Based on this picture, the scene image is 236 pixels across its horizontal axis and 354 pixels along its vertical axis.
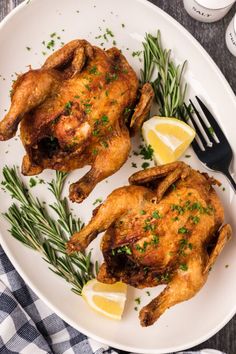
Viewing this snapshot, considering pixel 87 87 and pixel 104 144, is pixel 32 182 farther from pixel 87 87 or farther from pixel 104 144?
pixel 87 87

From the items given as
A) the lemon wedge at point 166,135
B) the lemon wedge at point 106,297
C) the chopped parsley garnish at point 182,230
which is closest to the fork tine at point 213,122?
the lemon wedge at point 166,135

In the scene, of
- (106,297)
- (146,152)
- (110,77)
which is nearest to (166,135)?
(146,152)

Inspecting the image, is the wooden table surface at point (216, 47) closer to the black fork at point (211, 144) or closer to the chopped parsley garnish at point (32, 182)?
the black fork at point (211, 144)

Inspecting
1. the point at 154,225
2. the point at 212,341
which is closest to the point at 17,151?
the point at 154,225

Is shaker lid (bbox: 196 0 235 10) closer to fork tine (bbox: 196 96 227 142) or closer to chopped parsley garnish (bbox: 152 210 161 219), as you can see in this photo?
fork tine (bbox: 196 96 227 142)

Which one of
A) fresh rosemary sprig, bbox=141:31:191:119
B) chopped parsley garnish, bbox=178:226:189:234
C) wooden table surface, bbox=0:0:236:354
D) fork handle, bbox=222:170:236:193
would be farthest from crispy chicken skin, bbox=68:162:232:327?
wooden table surface, bbox=0:0:236:354

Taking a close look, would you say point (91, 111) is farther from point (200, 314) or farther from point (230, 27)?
point (200, 314)

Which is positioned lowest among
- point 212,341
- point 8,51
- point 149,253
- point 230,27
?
point 212,341
